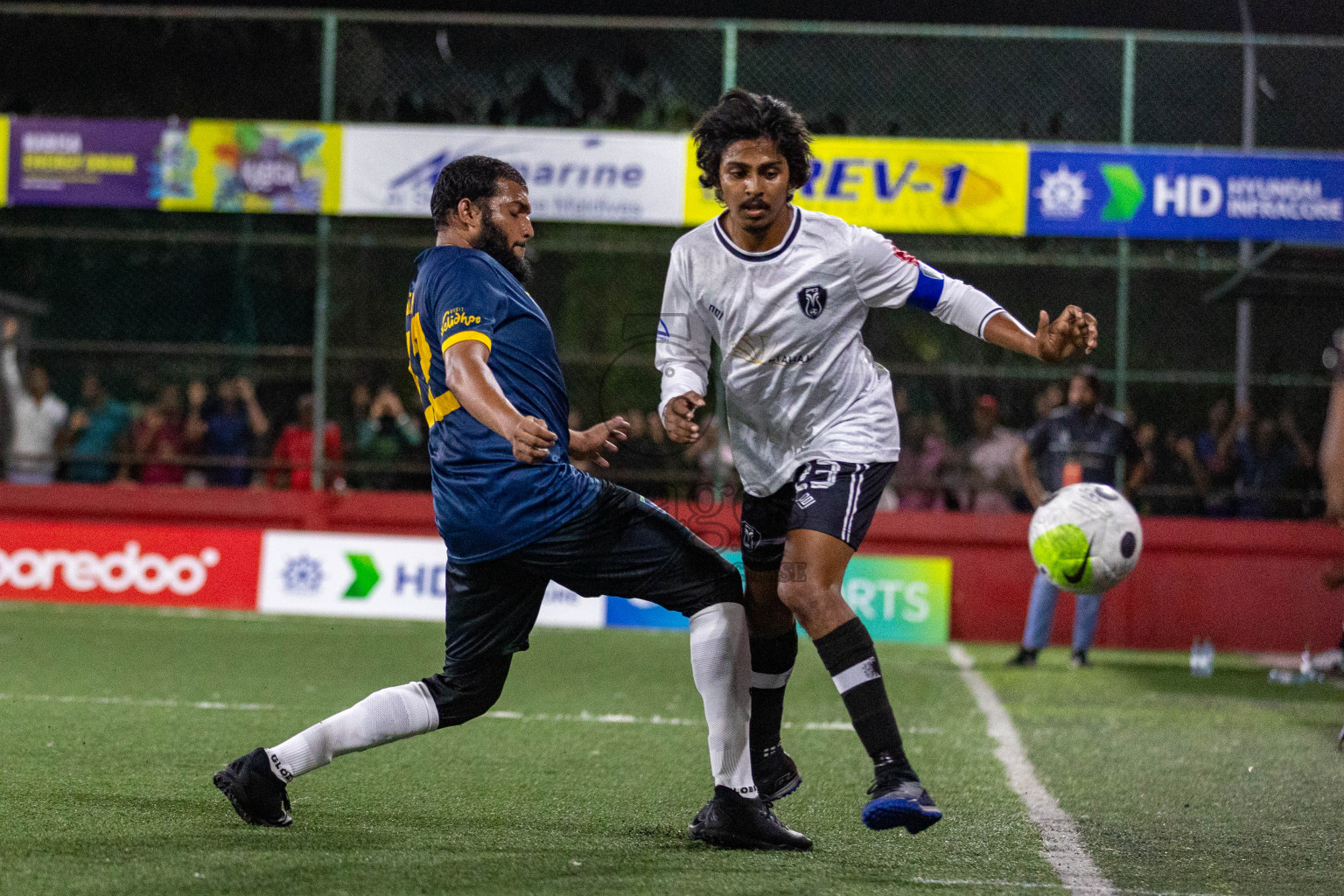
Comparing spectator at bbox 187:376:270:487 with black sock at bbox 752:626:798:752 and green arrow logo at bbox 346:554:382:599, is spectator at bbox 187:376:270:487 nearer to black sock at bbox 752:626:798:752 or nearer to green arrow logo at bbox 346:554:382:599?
green arrow logo at bbox 346:554:382:599

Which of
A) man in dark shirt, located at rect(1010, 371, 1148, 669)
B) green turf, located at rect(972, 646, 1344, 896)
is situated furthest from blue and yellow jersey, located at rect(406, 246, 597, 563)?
man in dark shirt, located at rect(1010, 371, 1148, 669)

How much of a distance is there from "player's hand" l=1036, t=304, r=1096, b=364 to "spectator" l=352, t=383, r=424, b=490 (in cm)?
1039

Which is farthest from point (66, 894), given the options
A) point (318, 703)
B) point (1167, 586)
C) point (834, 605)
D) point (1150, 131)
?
point (1150, 131)

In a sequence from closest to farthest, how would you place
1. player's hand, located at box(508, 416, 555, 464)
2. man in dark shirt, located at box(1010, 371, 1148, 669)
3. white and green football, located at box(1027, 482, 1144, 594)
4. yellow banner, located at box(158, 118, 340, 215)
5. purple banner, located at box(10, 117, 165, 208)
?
player's hand, located at box(508, 416, 555, 464)
white and green football, located at box(1027, 482, 1144, 594)
man in dark shirt, located at box(1010, 371, 1148, 669)
yellow banner, located at box(158, 118, 340, 215)
purple banner, located at box(10, 117, 165, 208)

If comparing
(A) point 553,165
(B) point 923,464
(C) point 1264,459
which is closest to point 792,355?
(B) point 923,464

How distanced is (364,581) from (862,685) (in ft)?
30.9

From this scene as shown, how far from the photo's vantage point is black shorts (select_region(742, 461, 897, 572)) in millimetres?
4570

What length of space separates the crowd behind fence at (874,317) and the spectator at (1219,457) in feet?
0.07

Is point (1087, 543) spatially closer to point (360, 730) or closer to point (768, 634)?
point (768, 634)

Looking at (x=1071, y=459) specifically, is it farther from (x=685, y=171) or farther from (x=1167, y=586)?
(x=685, y=171)

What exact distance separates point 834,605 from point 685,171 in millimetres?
9755

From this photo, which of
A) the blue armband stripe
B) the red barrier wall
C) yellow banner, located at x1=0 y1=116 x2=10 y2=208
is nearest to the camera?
the blue armband stripe

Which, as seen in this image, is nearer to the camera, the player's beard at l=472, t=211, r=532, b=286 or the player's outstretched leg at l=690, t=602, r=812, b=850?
the player's outstretched leg at l=690, t=602, r=812, b=850

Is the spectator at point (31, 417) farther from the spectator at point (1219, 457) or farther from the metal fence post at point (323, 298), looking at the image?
the spectator at point (1219, 457)
